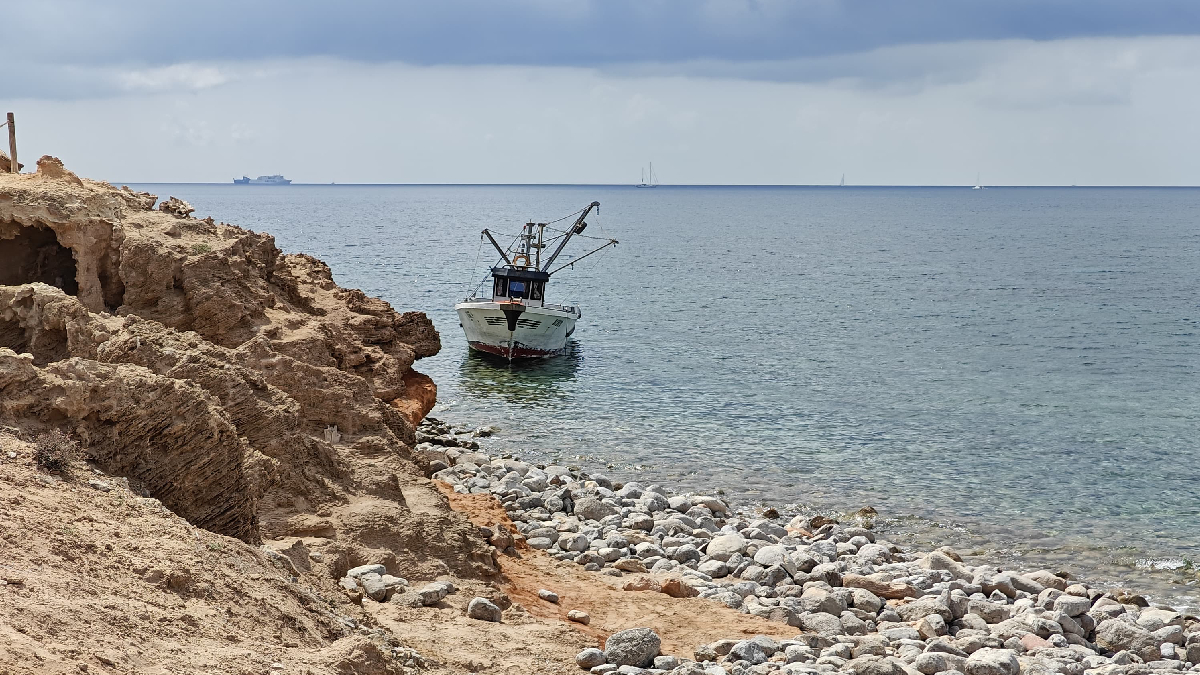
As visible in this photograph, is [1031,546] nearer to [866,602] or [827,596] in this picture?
[866,602]

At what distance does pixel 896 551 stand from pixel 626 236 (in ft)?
365

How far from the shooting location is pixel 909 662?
1199 cm

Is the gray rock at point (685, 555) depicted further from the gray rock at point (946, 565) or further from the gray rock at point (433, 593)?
the gray rock at point (433, 593)

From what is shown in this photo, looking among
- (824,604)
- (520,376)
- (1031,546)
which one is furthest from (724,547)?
(520,376)

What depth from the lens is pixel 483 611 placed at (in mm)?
10562

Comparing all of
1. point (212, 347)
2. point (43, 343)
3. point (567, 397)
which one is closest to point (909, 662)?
point (212, 347)

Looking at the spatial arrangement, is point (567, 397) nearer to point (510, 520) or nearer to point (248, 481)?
point (510, 520)

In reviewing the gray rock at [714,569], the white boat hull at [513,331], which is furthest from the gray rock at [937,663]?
the white boat hull at [513,331]

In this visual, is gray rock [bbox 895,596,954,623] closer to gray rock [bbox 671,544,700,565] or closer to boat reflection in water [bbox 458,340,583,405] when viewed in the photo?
gray rock [bbox 671,544,700,565]

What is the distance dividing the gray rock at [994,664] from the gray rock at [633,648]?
3632mm

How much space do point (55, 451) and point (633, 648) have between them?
542 centimetres

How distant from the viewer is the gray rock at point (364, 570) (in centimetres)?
1071

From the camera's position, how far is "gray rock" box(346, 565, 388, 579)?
10710 mm

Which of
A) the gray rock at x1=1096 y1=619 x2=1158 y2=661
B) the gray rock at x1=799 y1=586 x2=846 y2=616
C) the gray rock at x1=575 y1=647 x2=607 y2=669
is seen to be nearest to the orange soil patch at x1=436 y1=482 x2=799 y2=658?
the gray rock at x1=799 y1=586 x2=846 y2=616
